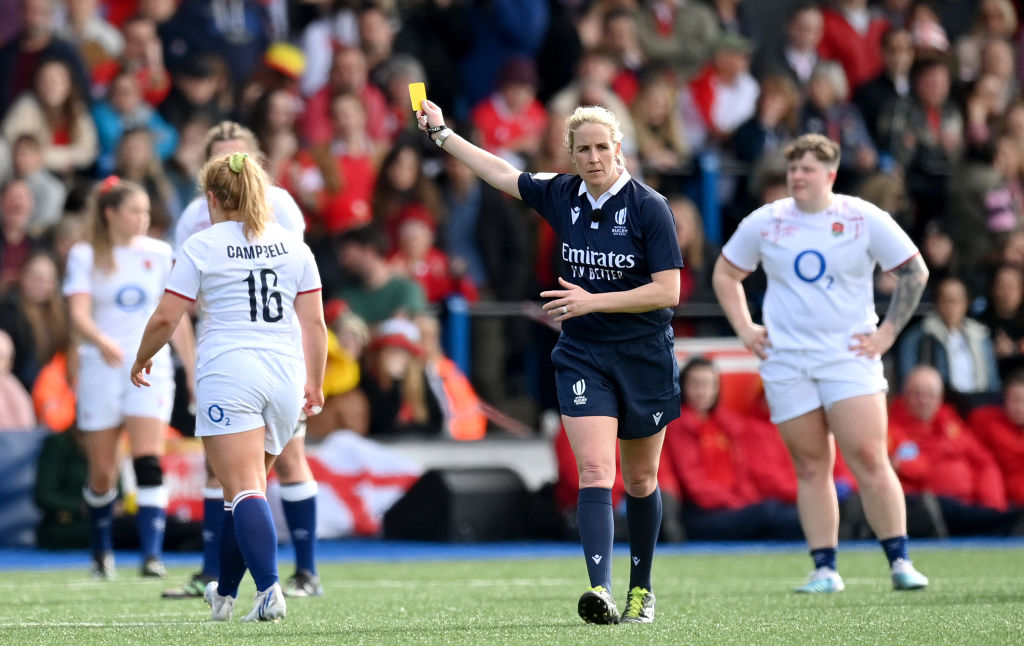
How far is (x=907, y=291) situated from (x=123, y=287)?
4346 mm

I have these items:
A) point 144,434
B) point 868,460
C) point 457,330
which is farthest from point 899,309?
point 457,330

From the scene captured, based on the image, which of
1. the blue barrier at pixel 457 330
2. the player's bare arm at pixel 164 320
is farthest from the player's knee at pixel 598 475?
the blue barrier at pixel 457 330

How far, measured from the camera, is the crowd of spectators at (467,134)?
541 inches

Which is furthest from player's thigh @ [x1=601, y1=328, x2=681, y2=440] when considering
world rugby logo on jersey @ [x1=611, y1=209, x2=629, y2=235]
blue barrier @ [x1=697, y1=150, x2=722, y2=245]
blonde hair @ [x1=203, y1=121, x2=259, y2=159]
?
blue barrier @ [x1=697, y1=150, x2=722, y2=245]

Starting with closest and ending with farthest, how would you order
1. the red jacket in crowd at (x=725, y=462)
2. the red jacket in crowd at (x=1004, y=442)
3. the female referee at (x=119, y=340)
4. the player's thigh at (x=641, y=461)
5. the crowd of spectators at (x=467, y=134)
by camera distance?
the player's thigh at (x=641, y=461) < the female referee at (x=119, y=340) < the red jacket in crowd at (x=725, y=462) < the red jacket in crowd at (x=1004, y=442) < the crowd of spectators at (x=467, y=134)

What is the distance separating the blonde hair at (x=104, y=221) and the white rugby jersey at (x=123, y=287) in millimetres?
37

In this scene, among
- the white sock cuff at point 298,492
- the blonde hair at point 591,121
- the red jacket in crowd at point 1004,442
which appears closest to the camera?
the blonde hair at point 591,121

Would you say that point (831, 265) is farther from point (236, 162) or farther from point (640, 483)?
point (236, 162)

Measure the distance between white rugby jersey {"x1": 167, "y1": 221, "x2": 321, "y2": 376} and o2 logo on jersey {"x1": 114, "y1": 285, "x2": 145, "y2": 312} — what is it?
2.93 m

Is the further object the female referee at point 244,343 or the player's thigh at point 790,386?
the player's thigh at point 790,386

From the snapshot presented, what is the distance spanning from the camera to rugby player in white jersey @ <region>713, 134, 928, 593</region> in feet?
28.5

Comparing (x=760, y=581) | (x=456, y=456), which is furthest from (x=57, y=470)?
(x=760, y=581)

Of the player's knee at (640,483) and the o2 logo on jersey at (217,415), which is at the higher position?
the o2 logo on jersey at (217,415)

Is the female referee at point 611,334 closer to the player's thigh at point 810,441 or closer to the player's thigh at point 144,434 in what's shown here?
the player's thigh at point 810,441
